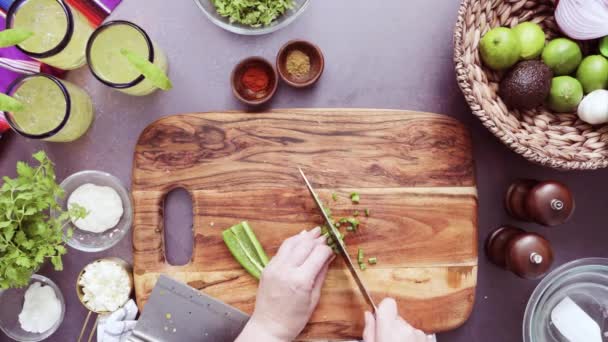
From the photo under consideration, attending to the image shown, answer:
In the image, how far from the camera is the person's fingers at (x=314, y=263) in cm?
121

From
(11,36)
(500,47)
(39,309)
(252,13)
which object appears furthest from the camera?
(39,309)

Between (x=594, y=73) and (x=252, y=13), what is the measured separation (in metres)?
0.77

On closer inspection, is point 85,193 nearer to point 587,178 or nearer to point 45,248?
point 45,248

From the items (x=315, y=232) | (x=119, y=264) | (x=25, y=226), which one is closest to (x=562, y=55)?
(x=315, y=232)

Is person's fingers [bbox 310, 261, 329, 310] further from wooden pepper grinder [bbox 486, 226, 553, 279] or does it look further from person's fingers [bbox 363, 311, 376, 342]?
wooden pepper grinder [bbox 486, 226, 553, 279]

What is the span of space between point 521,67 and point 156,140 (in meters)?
0.85

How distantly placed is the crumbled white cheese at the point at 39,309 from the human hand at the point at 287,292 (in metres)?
0.49

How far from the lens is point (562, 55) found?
1.17 m

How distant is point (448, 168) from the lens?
4.20ft

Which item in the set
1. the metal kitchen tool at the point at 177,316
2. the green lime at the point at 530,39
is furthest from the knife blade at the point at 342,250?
the green lime at the point at 530,39

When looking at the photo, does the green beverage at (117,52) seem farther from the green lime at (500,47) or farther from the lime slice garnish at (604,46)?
the lime slice garnish at (604,46)

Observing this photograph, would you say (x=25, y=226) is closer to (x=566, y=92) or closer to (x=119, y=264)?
(x=119, y=264)

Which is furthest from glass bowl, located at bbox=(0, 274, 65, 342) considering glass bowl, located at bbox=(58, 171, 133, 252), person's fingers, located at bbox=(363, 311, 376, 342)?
person's fingers, located at bbox=(363, 311, 376, 342)

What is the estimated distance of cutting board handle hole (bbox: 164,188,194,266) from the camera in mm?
1331
